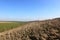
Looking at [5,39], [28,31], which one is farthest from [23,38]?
[5,39]

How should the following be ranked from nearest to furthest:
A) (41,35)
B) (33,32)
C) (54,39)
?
(54,39)
(41,35)
(33,32)

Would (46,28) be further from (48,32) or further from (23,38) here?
(23,38)

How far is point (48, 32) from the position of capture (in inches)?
487

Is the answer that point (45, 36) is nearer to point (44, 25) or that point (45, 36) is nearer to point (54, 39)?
point (54, 39)

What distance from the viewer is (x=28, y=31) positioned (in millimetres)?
13438

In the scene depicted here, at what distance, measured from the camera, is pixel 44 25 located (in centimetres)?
1373

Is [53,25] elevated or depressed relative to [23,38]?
elevated

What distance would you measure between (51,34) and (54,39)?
2.57 feet

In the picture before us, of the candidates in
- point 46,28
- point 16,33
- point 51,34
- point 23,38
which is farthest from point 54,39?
point 16,33

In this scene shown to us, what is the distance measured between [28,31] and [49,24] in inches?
94.5

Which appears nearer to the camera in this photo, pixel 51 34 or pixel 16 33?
pixel 51 34

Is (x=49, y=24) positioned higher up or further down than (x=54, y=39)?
higher up

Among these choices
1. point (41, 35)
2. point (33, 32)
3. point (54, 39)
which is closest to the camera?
point (54, 39)

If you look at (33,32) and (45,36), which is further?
(33,32)
